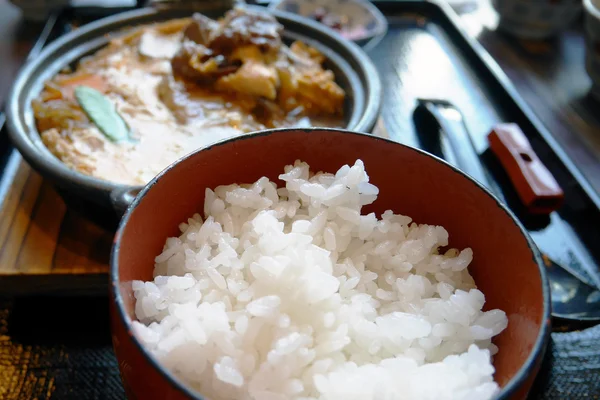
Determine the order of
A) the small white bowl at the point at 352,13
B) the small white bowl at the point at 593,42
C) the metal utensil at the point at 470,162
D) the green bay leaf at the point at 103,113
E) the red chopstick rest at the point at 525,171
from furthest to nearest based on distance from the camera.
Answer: the small white bowl at the point at 352,13
the small white bowl at the point at 593,42
the green bay leaf at the point at 103,113
the red chopstick rest at the point at 525,171
the metal utensil at the point at 470,162

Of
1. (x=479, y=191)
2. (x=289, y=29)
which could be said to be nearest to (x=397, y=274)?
(x=479, y=191)

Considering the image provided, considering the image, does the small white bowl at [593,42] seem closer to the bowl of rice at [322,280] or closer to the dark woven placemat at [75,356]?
the dark woven placemat at [75,356]

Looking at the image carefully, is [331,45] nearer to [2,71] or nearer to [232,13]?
[232,13]

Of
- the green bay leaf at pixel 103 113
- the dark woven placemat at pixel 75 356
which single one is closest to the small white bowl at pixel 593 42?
the dark woven placemat at pixel 75 356

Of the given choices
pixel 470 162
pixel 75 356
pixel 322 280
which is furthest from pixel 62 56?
pixel 322 280

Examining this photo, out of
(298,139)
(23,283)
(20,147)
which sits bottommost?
(23,283)

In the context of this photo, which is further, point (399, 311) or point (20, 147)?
point (20, 147)
